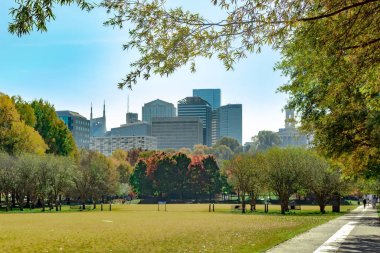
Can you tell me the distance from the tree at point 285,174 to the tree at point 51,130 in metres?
56.1

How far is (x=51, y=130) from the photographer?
108 metres

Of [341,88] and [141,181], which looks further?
[141,181]

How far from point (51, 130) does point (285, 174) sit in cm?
5928

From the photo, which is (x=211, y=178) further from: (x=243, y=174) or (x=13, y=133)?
(x=243, y=174)

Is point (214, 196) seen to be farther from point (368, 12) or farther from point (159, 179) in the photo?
point (368, 12)

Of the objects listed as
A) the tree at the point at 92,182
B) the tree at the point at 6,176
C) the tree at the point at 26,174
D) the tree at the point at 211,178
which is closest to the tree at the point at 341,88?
the tree at the point at 26,174

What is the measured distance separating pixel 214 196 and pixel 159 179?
2006 centimetres

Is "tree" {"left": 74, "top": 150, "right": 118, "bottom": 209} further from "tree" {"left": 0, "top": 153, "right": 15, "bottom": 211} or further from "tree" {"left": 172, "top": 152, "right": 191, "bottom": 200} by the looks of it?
"tree" {"left": 172, "top": 152, "right": 191, "bottom": 200}

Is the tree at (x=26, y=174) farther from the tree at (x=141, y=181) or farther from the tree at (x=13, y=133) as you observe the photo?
the tree at (x=141, y=181)

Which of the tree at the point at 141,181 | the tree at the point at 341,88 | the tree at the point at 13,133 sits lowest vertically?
the tree at the point at 141,181

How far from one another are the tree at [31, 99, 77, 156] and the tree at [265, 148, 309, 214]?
Result: 2208 inches

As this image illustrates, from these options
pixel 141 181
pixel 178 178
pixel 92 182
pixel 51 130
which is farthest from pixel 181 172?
pixel 92 182

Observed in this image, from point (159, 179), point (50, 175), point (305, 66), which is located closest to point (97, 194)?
point (50, 175)

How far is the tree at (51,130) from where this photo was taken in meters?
108
